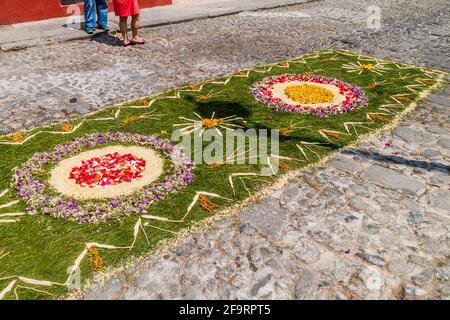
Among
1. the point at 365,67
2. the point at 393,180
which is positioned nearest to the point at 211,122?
the point at 393,180

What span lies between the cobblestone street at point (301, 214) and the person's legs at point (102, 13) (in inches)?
82.1

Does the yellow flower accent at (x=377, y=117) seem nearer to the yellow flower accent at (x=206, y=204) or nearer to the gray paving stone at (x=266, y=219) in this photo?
the gray paving stone at (x=266, y=219)

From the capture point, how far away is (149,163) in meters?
5.02

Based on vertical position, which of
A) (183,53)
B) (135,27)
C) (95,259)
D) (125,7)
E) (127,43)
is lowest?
(95,259)

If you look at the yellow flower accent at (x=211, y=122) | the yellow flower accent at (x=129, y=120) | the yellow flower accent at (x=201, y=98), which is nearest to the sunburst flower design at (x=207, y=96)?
the yellow flower accent at (x=201, y=98)

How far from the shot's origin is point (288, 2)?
1508 cm

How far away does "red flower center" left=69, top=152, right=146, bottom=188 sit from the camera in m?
4.63

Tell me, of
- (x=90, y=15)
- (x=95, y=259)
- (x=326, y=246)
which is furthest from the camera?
(x=90, y=15)

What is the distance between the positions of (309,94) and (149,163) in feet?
10.8

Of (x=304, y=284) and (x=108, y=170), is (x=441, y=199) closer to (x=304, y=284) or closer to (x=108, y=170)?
(x=304, y=284)

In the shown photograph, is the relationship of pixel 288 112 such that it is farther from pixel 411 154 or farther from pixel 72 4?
pixel 72 4

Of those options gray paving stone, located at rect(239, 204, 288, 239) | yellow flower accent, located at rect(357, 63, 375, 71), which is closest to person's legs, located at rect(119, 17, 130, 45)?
yellow flower accent, located at rect(357, 63, 375, 71)

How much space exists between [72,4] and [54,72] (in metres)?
4.68

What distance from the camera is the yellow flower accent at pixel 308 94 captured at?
22.5 feet
